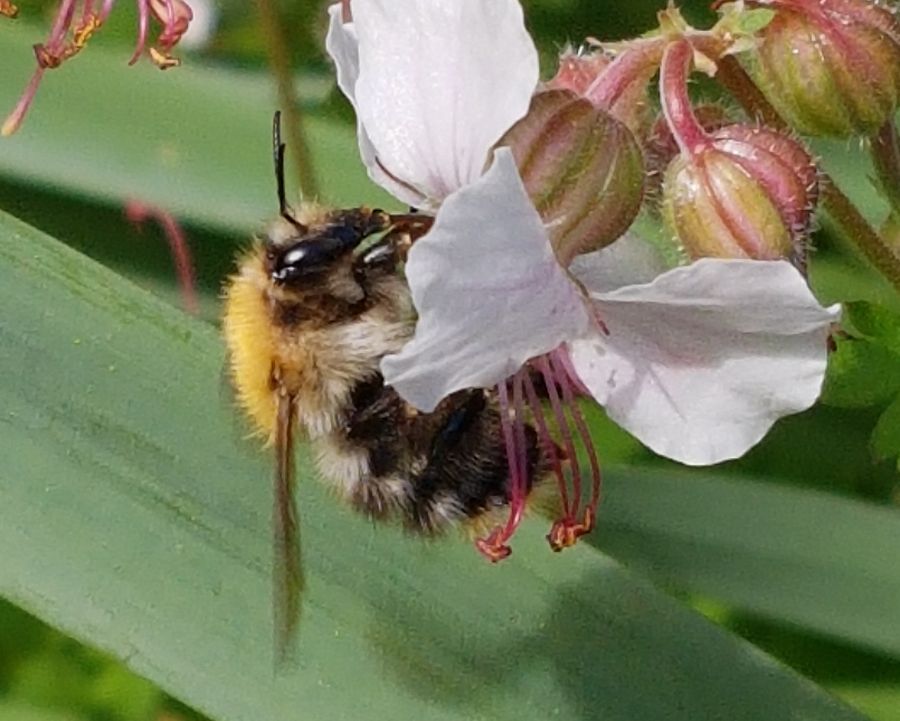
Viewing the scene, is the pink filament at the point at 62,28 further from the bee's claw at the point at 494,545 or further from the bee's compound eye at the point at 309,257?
the bee's claw at the point at 494,545

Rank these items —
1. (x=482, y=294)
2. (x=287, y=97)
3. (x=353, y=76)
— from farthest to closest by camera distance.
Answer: (x=287, y=97), (x=353, y=76), (x=482, y=294)

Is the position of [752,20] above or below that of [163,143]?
above

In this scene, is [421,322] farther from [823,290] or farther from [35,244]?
[823,290]

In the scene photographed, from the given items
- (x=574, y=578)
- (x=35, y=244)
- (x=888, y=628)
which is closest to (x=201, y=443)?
(x=35, y=244)

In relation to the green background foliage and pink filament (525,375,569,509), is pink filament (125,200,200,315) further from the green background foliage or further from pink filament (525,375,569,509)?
pink filament (525,375,569,509)

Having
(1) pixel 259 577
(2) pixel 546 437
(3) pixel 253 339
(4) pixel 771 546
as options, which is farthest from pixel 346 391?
(4) pixel 771 546

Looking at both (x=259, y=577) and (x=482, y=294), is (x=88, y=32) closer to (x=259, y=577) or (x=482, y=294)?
(x=259, y=577)

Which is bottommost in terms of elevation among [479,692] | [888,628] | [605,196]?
[888,628]
